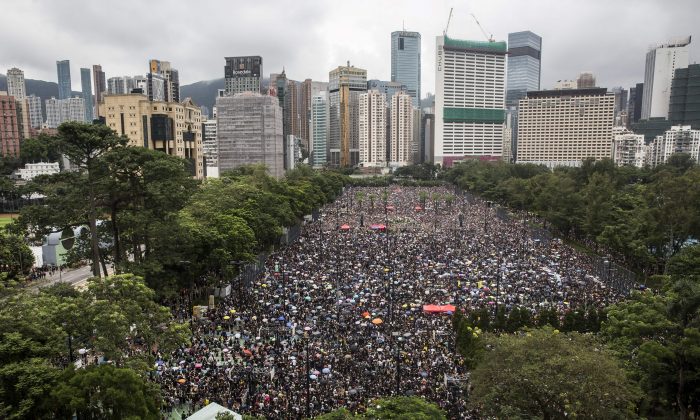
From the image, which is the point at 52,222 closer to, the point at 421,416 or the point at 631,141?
the point at 421,416

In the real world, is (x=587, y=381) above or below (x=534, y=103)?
below

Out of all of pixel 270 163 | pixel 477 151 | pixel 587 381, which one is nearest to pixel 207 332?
pixel 587 381

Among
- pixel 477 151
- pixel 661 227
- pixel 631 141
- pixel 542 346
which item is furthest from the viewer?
pixel 477 151

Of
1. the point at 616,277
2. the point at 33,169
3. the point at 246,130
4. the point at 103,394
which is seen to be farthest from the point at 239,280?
the point at 246,130

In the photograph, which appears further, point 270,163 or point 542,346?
point 270,163

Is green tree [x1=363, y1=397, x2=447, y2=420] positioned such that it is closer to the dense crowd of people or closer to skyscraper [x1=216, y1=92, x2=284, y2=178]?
the dense crowd of people

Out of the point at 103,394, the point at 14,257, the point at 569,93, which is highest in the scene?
the point at 569,93

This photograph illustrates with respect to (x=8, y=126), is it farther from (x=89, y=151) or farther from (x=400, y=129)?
(x=400, y=129)
